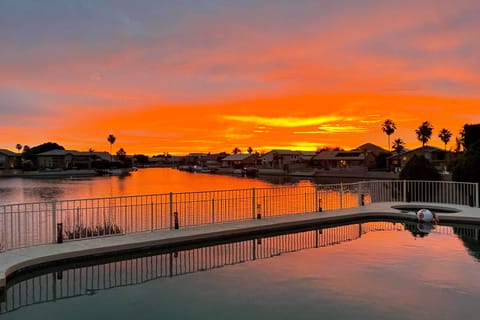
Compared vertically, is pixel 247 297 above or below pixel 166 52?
below

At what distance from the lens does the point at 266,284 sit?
284 inches

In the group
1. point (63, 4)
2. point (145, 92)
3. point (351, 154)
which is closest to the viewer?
point (63, 4)

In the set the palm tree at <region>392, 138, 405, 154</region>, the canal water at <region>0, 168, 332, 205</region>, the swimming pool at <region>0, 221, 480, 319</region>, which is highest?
the palm tree at <region>392, 138, 405, 154</region>

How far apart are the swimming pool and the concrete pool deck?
280 mm

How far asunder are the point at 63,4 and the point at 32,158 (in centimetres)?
9622

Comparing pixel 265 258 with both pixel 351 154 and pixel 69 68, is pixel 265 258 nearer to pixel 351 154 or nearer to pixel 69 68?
pixel 69 68

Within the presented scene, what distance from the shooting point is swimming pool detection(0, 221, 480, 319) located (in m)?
5.99

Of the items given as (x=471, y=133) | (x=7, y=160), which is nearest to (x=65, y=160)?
(x=7, y=160)

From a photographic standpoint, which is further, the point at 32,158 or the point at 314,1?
the point at 32,158

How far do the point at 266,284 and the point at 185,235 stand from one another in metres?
3.42

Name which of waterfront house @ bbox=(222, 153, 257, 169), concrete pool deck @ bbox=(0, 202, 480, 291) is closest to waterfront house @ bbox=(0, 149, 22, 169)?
waterfront house @ bbox=(222, 153, 257, 169)

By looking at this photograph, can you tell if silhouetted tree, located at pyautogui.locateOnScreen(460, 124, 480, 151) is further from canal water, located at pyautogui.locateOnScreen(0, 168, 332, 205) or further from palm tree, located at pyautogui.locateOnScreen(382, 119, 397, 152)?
palm tree, located at pyautogui.locateOnScreen(382, 119, 397, 152)

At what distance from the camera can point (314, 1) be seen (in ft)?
46.6

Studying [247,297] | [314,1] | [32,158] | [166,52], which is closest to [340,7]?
[314,1]
